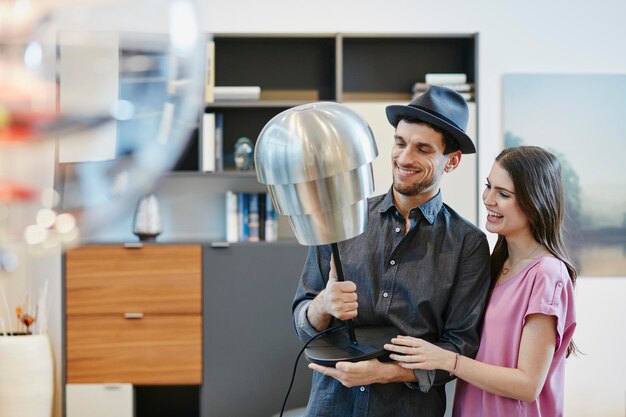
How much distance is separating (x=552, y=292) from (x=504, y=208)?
0.64 ft

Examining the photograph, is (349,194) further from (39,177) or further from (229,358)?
(229,358)

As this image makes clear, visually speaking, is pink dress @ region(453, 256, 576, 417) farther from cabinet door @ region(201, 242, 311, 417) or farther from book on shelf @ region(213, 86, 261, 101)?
book on shelf @ region(213, 86, 261, 101)

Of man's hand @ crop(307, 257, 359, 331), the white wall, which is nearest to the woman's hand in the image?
man's hand @ crop(307, 257, 359, 331)

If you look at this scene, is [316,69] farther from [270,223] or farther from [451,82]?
[270,223]

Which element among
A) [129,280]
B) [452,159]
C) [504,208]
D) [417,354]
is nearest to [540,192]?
[504,208]

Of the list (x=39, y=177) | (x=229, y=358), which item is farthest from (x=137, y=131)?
(x=229, y=358)

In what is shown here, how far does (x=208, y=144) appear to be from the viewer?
11.6 feet

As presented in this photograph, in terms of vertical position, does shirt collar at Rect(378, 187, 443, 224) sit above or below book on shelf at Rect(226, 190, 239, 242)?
above

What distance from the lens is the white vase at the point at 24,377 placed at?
3.28m

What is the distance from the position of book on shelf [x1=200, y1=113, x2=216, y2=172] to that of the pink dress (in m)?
2.32

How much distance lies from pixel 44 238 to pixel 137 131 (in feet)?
0.20

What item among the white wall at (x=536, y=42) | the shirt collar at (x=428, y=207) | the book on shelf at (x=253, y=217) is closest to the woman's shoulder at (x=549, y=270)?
the shirt collar at (x=428, y=207)

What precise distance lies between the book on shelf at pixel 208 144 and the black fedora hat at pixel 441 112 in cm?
218

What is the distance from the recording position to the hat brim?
1357 mm
